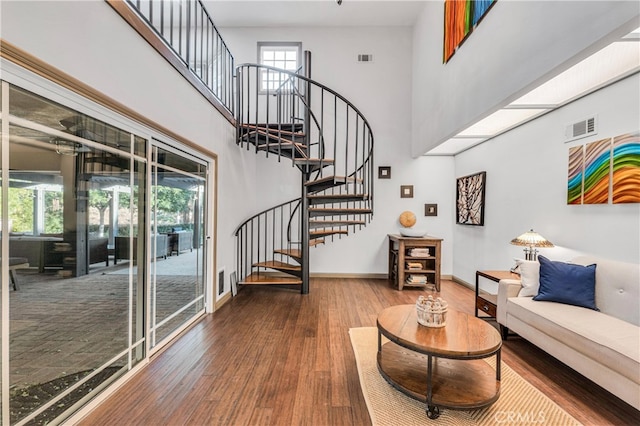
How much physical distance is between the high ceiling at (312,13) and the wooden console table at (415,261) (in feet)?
13.4

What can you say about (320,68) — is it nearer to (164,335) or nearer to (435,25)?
(435,25)

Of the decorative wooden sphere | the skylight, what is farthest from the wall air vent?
the decorative wooden sphere

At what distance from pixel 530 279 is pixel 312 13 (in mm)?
5338

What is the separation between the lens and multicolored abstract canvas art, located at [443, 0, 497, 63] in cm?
302

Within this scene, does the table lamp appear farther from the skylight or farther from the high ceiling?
the high ceiling

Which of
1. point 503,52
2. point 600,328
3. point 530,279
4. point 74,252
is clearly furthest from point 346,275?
point 74,252

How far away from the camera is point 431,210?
5.31 metres

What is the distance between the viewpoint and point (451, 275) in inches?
210

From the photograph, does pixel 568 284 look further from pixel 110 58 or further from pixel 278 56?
pixel 278 56

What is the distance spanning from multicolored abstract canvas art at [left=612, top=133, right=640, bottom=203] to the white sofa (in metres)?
0.56

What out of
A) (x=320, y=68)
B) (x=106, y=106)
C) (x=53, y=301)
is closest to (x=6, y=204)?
(x=53, y=301)

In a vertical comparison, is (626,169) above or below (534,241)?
above

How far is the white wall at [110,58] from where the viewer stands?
135 centimetres

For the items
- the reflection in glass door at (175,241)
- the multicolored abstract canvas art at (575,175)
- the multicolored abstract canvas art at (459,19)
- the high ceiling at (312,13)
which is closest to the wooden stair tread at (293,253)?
the reflection in glass door at (175,241)
